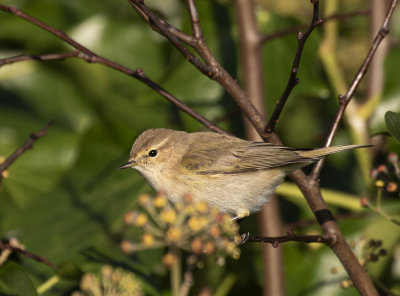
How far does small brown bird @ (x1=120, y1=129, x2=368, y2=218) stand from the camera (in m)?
3.16

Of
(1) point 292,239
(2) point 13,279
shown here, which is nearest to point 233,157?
(1) point 292,239

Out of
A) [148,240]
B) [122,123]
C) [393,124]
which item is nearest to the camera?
[148,240]

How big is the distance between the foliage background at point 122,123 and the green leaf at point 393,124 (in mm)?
554

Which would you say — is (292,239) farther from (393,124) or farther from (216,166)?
(216,166)

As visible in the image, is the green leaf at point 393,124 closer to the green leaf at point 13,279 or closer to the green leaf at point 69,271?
the green leaf at point 69,271

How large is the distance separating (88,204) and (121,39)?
4.97 feet

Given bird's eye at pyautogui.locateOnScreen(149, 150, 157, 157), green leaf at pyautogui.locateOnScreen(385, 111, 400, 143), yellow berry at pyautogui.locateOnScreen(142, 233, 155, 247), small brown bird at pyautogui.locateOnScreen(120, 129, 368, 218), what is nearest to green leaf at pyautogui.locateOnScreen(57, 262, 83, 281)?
small brown bird at pyautogui.locateOnScreen(120, 129, 368, 218)

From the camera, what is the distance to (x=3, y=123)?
4.15 m

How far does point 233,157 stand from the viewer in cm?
339

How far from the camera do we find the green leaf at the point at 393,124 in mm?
2346

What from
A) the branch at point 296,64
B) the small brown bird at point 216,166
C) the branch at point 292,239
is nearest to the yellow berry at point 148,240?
the branch at point 292,239

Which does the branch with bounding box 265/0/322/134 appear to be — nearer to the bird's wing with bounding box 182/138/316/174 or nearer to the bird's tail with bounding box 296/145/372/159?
the bird's tail with bounding box 296/145/372/159

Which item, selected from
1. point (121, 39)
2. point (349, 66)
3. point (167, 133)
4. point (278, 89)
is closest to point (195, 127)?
point (167, 133)

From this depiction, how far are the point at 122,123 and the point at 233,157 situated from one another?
986mm
